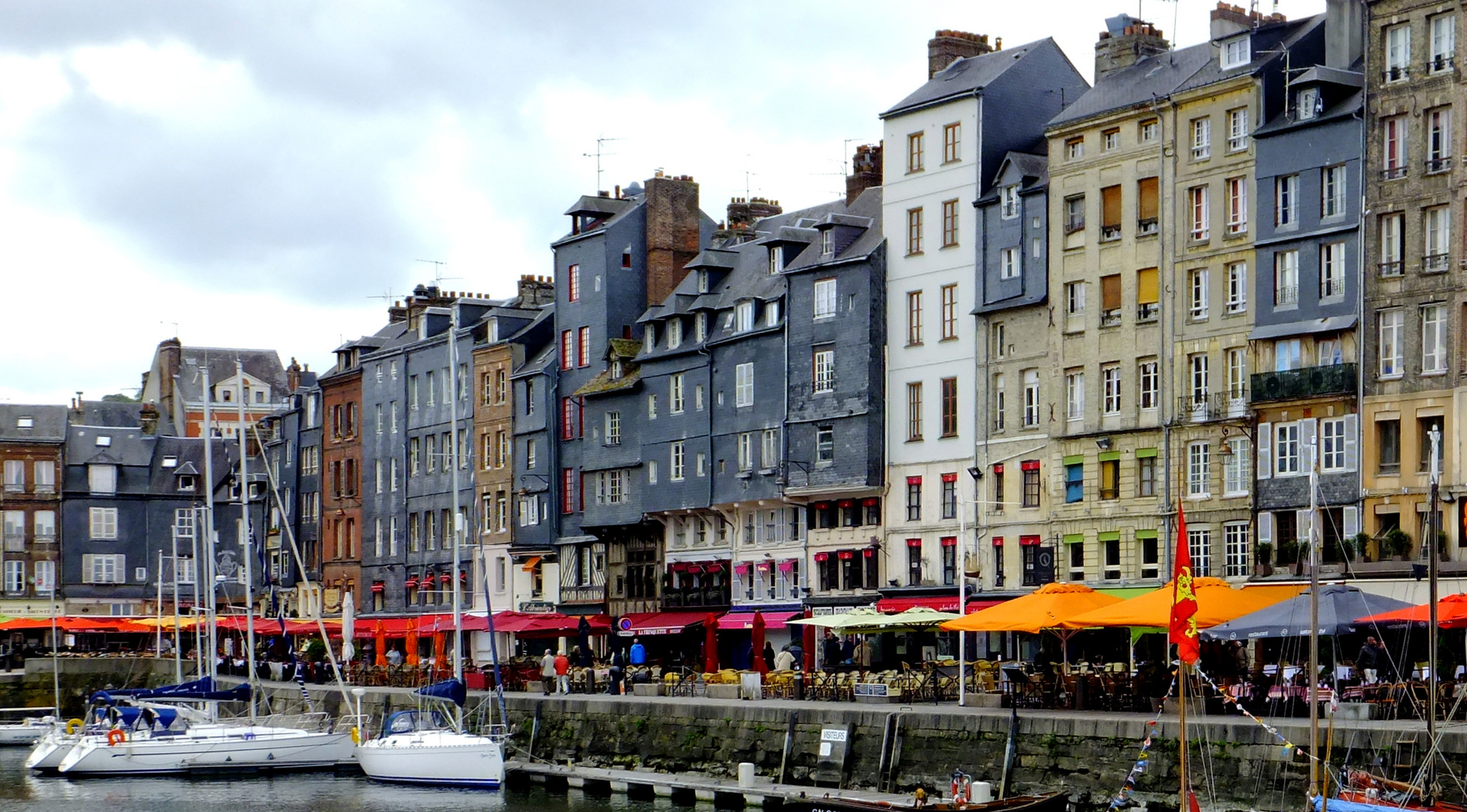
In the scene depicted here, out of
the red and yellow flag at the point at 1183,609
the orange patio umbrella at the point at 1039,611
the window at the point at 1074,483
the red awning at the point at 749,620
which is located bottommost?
the red awning at the point at 749,620

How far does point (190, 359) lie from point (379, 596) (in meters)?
43.0

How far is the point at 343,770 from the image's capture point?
59.2 m

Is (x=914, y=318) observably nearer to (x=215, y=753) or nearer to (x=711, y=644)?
(x=711, y=644)

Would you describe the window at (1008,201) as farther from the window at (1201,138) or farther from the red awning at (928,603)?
the red awning at (928,603)

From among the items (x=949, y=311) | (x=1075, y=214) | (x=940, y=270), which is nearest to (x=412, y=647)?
(x=949, y=311)

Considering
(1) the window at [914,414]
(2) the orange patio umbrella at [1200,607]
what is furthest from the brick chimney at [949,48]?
(2) the orange patio umbrella at [1200,607]

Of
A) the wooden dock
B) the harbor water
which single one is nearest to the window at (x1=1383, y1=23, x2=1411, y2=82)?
the wooden dock

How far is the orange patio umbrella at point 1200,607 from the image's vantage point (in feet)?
131

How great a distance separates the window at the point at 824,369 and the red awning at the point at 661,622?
8558 mm

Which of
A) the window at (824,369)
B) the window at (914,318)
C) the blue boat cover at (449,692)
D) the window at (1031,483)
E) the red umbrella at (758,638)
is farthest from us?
the window at (824,369)

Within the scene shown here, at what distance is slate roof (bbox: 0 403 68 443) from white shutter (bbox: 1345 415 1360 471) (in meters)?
73.5

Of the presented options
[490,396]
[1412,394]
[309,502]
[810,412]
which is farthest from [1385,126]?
[309,502]

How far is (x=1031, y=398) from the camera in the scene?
61.6 metres

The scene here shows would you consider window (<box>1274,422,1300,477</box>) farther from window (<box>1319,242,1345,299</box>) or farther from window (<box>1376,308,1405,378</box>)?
window (<box>1319,242,1345,299</box>)
